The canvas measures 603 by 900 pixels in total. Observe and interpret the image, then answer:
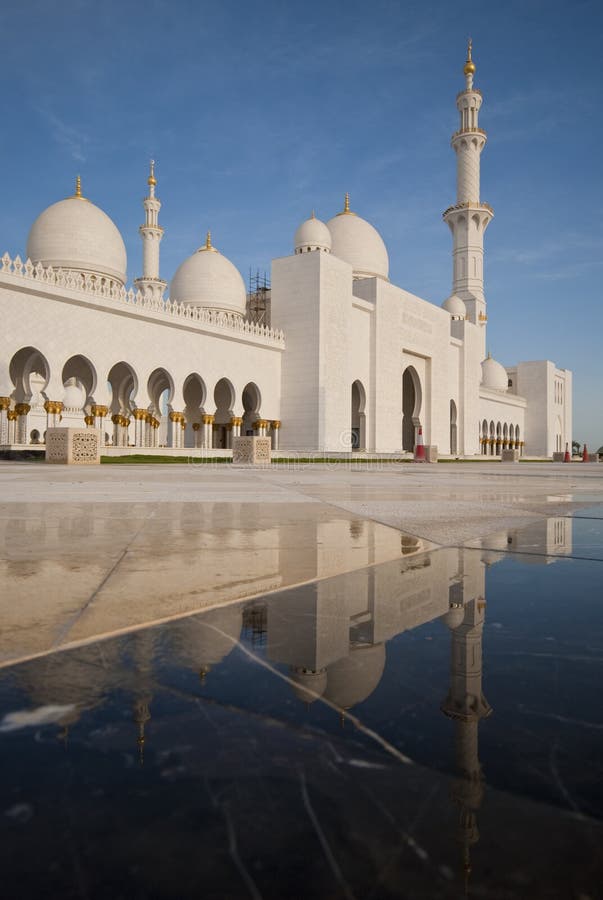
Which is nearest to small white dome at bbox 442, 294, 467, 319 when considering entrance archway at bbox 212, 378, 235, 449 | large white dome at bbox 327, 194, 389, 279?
large white dome at bbox 327, 194, 389, 279

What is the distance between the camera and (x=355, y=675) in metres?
0.93

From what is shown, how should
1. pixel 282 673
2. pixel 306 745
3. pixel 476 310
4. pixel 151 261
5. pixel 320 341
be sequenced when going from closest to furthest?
1. pixel 306 745
2. pixel 282 673
3. pixel 320 341
4. pixel 151 261
5. pixel 476 310

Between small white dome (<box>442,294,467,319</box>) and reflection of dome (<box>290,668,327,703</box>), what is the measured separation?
37955mm

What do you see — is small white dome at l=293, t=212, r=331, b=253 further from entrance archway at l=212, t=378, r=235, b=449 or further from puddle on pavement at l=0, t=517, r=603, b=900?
puddle on pavement at l=0, t=517, r=603, b=900

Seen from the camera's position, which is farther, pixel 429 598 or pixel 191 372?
pixel 191 372

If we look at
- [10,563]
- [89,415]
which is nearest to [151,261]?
[89,415]

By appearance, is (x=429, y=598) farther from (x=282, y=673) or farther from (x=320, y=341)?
(x=320, y=341)

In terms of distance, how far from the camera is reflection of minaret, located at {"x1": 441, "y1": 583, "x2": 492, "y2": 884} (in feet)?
1.88

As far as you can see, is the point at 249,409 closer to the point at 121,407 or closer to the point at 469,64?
the point at 121,407

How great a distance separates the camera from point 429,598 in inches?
56.6

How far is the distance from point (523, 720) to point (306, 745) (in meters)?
0.27

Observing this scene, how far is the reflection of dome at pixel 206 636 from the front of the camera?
101 centimetres

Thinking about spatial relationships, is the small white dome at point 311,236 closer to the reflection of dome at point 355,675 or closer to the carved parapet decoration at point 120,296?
the carved parapet decoration at point 120,296

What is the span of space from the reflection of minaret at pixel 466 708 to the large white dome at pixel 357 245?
3039 cm
